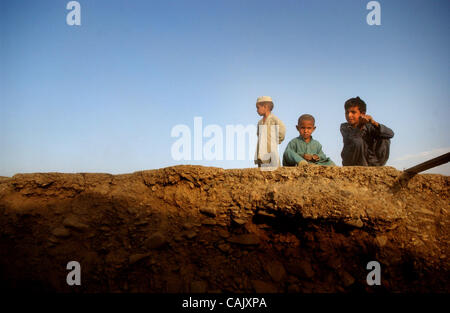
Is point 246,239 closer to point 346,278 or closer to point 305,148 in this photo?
point 346,278

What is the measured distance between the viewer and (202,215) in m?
3.04

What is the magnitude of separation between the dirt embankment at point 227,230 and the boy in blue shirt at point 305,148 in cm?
82

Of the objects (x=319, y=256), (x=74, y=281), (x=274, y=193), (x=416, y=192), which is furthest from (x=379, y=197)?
(x=74, y=281)

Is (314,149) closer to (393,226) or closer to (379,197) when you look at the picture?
(379,197)

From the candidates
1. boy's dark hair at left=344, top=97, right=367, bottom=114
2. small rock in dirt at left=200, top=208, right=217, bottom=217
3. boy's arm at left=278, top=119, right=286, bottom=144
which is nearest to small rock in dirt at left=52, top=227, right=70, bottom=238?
small rock in dirt at left=200, top=208, right=217, bottom=217

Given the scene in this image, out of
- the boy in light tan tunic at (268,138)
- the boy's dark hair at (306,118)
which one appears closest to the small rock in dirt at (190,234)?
the boy in light tan tunic at (268,138)

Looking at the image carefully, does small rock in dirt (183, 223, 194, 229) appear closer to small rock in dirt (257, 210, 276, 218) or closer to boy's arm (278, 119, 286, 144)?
small rock in dirt (257, 210, 276, 218)

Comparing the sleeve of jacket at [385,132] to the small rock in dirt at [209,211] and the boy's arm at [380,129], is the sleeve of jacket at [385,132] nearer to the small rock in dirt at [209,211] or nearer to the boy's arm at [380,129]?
the boy's arm at [380,129]

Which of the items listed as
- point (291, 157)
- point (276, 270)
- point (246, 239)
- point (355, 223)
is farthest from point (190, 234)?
point (291, 157)

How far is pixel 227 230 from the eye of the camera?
2939 mm

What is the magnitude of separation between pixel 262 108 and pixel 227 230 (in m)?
3.20

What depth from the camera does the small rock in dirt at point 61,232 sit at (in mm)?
2832

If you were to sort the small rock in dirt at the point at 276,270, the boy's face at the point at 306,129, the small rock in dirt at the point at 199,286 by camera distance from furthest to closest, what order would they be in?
the boy's face at the point at 306,129 → the small rock in dirt at the point at 276,270 → the small rock in dirt at the point at 199,286
